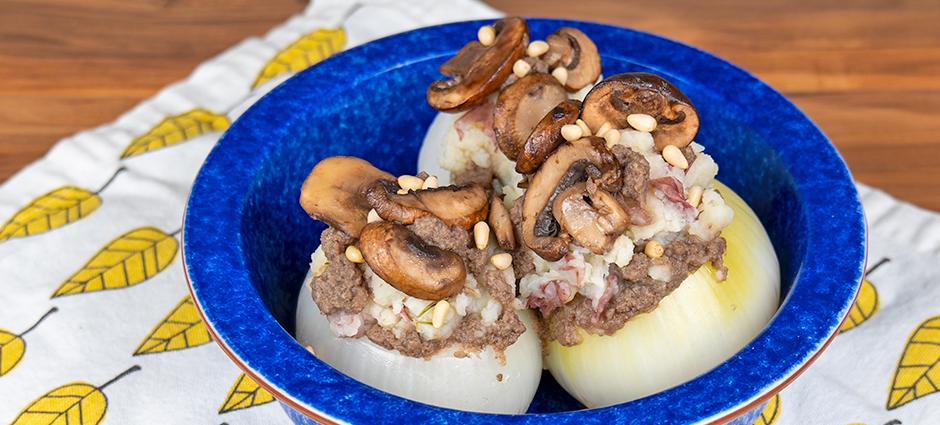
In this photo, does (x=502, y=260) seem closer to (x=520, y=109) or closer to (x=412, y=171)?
(x=520, y=109)

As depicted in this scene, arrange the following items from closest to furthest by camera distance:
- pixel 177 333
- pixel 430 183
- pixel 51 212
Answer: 1. pixel 430 183
2. pixel 177 333
3. pixel 51 212

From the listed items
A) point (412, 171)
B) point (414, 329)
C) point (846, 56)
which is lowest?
point (846, 56)

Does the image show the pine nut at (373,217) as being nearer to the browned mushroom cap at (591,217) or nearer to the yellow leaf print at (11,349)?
the browned mushroom cap at (591,217)

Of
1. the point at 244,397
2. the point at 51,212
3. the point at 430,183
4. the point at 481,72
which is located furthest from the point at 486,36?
the point at 51,212

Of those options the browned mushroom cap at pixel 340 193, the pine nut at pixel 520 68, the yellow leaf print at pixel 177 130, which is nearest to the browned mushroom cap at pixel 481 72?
the pine nut at pixel 520 68

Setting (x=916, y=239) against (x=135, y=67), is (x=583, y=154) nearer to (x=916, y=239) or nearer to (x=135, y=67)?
(x=916, y=239)

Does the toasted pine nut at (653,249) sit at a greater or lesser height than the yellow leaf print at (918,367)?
greater
